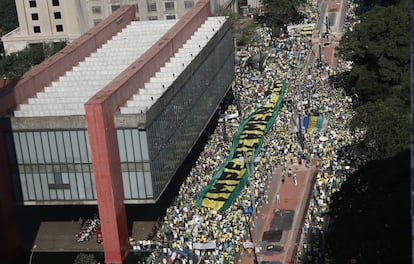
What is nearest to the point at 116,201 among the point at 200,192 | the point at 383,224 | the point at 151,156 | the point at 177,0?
the point at 151,156

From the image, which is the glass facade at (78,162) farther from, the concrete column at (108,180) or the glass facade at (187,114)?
the concrete column at (108,180)

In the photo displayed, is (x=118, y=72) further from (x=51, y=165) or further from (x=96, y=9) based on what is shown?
(x=96, y=9)

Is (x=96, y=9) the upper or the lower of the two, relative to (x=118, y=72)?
lower

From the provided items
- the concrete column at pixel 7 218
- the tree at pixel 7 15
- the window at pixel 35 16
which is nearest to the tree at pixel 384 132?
the concrete column at pixel 7 218

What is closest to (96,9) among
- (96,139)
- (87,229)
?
(87,229)

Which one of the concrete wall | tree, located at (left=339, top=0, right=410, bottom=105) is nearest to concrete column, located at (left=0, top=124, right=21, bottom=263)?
the concrete wall

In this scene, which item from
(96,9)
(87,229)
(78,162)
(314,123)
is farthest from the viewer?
(96,9)

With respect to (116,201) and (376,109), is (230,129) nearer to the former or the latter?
(376,109)
